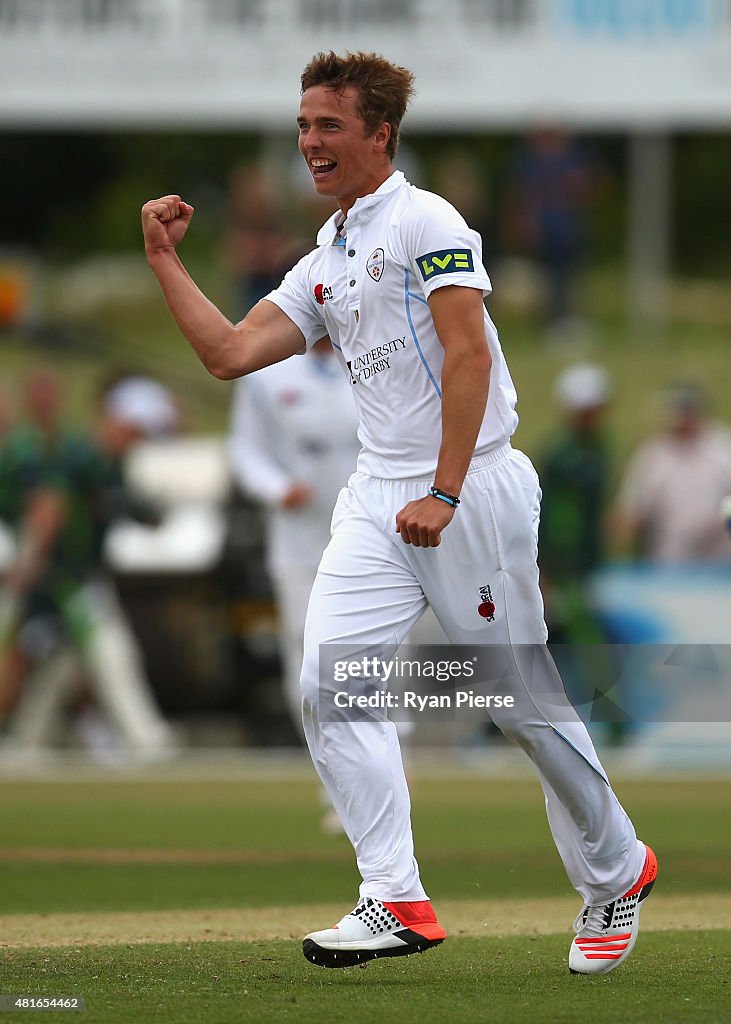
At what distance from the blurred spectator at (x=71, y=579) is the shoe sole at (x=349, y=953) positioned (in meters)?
8.08

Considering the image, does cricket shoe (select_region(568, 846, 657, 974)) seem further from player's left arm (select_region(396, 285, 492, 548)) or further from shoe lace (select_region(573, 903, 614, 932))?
player's left arm (select_region(396, 285, 492, 548))

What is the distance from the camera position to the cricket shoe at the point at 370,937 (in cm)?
563

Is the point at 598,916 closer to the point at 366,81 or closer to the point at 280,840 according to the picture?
the point at 366,81

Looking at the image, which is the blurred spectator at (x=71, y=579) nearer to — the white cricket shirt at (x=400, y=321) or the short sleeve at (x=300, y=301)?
the short sleeve at (x=300, y=301)

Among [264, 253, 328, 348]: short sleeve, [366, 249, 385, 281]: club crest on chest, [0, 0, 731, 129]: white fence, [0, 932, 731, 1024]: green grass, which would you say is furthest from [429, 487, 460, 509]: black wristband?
[0, 0, 731, 129]: white fence

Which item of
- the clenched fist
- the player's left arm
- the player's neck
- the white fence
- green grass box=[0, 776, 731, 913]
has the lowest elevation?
green grass box=[0, 776, 731, 913]

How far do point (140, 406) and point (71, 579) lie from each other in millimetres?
1632

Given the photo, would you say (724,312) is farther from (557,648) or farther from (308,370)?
(557,648)

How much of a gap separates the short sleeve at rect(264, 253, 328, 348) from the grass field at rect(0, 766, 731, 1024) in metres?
1.92

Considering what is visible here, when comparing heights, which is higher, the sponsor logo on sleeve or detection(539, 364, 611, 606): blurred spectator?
the sponsor logo on sleeve

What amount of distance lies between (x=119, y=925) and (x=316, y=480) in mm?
4098

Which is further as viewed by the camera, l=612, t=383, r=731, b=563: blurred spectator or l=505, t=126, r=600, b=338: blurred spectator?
l=505, t=126, r=600, b=338: blurred spectator

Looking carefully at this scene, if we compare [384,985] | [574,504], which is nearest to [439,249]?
[384,985]

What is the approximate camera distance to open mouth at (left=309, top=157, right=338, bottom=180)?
19.4ft
